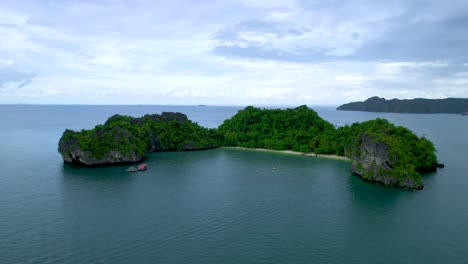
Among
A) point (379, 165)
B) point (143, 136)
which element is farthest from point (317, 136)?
point (143, 136)

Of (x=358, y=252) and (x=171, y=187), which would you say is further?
(x=171, y=187)

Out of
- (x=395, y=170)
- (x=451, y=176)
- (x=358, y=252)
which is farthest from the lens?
(x=451, y=176)

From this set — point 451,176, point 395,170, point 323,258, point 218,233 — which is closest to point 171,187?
point 218,233

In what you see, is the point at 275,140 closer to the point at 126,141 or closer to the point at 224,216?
the point at 126,141

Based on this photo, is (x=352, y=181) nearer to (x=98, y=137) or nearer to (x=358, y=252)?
(x=358, y=252)

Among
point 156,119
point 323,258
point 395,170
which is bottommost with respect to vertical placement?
point 323,258

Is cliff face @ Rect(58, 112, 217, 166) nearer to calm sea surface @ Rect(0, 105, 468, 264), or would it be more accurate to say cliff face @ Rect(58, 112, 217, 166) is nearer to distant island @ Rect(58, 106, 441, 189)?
distant island @ Rect(58, 106, 441, 189)

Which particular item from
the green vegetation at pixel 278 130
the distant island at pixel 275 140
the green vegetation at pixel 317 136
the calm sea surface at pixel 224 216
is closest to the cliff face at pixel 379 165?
the distant island at pixel 275 140

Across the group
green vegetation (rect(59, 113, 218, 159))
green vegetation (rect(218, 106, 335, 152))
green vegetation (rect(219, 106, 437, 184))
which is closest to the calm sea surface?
green vegetation (rect(219, 106, 437, 184))
